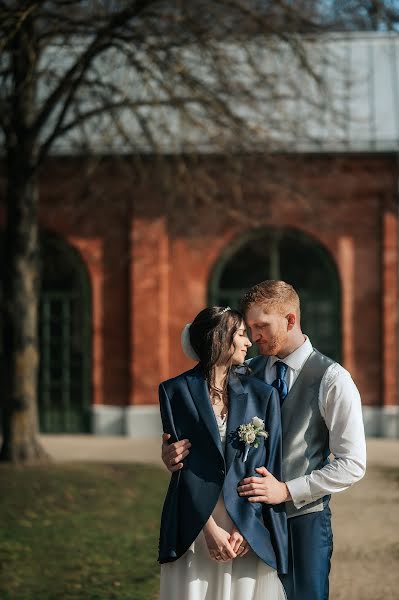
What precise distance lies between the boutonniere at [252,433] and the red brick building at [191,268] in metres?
10.7

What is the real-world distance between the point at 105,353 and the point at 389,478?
5.73 metres

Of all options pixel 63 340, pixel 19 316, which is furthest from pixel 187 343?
pixel 63 340

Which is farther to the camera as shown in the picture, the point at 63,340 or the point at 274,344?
the point at 63,340

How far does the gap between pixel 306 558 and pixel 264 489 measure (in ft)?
1.10

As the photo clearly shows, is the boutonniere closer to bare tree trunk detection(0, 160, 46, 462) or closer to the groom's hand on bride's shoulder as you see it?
the groom's hand on bride's shoulder

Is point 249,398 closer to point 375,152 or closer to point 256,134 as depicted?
point 256,134

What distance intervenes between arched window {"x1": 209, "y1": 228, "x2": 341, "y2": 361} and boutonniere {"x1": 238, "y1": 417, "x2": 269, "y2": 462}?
11058 millimetres

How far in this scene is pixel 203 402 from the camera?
3.08 meters

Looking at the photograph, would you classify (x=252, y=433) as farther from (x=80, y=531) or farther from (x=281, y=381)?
(x=80, y=531)

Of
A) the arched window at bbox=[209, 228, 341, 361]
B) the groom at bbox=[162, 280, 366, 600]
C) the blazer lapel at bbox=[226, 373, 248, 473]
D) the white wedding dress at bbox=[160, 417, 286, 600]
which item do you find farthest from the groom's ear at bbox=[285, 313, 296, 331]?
the arched window at bbox=[209, 228, 341, 361]

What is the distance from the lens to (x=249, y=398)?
3098mm

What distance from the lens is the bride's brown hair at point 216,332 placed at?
3070mm

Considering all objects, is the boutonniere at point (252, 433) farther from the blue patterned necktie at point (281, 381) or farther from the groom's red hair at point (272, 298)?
the groom's red hair at point (272, 298)

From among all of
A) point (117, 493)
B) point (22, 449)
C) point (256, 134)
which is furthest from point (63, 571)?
point (256, 134)
